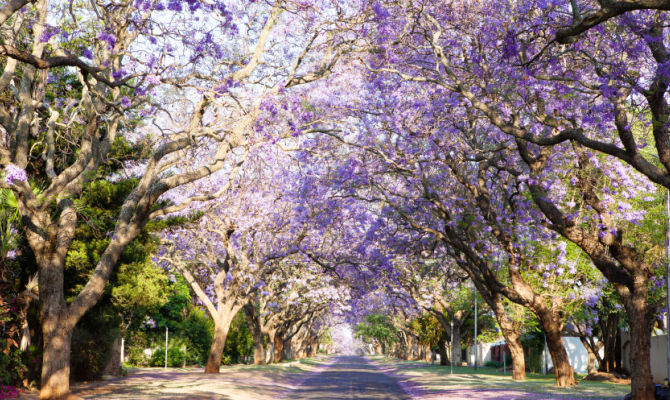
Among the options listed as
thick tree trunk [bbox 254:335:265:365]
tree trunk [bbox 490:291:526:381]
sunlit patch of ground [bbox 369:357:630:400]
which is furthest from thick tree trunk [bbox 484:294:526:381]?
thick tree trunk [bbox 254:335:265:365]

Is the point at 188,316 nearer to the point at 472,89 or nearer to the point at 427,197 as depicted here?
the point at 427,197

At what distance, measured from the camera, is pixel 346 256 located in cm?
3016

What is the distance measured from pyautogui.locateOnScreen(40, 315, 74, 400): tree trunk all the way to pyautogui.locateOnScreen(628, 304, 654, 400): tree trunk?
1325cm

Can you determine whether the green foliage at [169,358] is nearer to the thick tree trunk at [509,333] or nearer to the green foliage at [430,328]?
the green foliage at [430,328]

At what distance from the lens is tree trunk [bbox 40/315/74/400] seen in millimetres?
13000

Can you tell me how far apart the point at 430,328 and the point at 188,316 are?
22.3 metres

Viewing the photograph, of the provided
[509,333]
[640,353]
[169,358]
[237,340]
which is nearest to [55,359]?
[640,353]

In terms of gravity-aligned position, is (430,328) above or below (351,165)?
below

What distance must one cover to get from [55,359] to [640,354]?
13623 mm

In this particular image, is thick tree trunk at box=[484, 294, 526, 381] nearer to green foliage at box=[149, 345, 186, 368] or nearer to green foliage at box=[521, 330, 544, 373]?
green foliage at box=[521, 330, 544, 373]

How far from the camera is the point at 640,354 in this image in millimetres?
15766

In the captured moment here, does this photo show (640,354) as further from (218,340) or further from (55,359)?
(218,340)

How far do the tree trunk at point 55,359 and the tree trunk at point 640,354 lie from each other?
43.5 ft

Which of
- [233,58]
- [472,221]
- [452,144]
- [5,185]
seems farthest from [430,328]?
[5,185]
